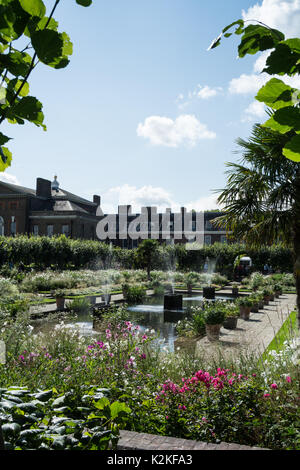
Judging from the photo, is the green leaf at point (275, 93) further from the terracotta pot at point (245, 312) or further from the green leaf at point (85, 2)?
the terracotta pot at point (245, 312)

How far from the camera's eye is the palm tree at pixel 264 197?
6699 millimetres

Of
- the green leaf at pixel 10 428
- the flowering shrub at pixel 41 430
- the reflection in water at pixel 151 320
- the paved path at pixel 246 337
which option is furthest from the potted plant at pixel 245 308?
the green leaf at pixel 10 428

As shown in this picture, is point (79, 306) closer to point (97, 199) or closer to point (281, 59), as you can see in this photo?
point (281, 59)

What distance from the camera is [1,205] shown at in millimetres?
46156

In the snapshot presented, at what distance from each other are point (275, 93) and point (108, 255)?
38451 mm

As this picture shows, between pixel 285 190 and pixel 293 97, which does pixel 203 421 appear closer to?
pixel 293 97

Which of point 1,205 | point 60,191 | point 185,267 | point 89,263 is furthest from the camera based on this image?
point 60,191

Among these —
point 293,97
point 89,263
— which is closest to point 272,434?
point 293,97

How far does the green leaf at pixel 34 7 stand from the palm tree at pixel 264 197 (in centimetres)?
576

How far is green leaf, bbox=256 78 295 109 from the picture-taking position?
3.28 feet

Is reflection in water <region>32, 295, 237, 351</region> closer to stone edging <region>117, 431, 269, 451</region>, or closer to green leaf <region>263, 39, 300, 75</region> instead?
stone edging <region>117, 431, 269, 451</region>

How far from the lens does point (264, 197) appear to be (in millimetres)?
7504

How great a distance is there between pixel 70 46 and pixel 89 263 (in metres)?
34.9

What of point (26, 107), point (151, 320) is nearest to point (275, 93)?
point (26, 107)
